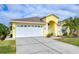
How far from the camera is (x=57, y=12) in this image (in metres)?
9.95

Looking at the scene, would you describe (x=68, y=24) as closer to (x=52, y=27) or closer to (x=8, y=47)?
(x=52, y=27)

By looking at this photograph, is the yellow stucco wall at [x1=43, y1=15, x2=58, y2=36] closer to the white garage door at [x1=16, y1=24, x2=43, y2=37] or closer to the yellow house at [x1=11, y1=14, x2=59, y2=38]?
the yellow house at [x1=11, y1=14, x2=59, y2=38]

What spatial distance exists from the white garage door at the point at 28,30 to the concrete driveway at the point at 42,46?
329mm

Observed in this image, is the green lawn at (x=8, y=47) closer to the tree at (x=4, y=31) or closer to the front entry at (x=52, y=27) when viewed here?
the tree at (x=4, y=31)

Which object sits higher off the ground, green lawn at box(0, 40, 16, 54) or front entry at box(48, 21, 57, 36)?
front entry at box(48, 21, 57, 36)

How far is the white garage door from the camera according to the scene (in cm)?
1045

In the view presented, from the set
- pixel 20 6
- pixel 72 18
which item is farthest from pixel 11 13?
pixel 72 18

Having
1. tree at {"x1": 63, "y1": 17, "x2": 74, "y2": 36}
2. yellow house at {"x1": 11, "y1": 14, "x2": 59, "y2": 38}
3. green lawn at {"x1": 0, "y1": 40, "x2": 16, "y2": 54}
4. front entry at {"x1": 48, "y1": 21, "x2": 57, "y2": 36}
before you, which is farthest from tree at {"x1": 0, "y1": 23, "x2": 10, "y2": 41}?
tree at {"x1": 63, "y1": 17, "x2": 74, "y2": 36}

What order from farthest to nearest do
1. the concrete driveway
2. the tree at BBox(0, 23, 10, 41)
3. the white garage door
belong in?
the white garage door, the tree at BBox(0, 23, 10, 41), the concrete driveway

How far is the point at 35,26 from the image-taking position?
10.7m

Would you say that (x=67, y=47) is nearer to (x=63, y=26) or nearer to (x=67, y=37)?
(x=67, y=37)

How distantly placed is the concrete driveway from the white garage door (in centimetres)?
33

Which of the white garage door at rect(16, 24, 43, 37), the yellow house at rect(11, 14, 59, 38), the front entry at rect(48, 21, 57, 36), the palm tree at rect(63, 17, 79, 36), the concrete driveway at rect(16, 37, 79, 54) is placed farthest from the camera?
the white garage door at rect(16, 24, 43, 37)

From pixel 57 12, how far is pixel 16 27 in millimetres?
2746
